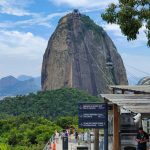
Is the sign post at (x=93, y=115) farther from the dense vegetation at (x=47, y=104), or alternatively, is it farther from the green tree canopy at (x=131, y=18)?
the dense vegetation at (x=47, y=104)

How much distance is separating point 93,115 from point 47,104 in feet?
379

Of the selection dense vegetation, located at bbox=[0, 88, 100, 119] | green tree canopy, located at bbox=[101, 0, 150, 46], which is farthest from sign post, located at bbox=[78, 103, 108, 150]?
dense vegetation, located at bbox=[0, 88, 100, 119]

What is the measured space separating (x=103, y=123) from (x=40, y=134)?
134ft

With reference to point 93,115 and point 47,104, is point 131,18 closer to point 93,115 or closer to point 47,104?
point 93,115

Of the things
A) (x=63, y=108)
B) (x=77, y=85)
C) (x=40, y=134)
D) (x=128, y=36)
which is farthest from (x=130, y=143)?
(x=77, y=85)

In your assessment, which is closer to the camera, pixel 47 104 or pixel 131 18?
pixel 131 18

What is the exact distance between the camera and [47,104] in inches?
5364

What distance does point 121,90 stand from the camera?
40.2 meters

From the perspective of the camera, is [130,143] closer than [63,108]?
Yes

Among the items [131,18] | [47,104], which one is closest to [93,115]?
[131,18]

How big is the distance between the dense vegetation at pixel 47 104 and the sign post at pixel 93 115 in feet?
338

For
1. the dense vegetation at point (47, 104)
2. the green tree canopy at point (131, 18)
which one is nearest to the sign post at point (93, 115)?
the green tree canopy at point (131, 18)

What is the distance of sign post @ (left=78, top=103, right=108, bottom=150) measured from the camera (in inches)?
827

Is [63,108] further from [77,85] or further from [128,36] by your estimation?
[128,36]
